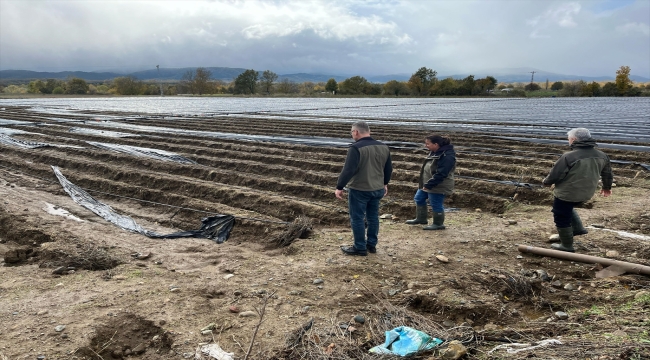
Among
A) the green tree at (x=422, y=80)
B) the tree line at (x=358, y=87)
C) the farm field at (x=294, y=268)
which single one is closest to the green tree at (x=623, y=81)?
the tree line at (x=358, y=87)

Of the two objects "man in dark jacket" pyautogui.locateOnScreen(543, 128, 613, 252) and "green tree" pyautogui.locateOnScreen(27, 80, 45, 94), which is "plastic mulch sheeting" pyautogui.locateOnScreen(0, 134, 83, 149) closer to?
"man in dark jacket" pyautogui.locateOnScreen(543, 128, 613, 252)

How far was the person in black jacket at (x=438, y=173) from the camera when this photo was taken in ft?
18.6

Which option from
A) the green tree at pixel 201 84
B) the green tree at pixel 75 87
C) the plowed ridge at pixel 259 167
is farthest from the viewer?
the green tree at pixel 201 84

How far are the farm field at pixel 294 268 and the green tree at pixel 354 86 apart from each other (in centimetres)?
6246

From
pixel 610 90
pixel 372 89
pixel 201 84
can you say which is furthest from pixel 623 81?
pixel 201 84

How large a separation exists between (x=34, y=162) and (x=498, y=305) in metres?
12.3

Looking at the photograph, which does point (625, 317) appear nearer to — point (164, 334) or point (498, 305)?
point (498, 305)

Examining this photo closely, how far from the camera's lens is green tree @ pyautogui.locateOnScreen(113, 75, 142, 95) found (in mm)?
74688

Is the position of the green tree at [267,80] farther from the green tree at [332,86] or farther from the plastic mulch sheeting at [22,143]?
the plastic mulch sheeting at [22,143]

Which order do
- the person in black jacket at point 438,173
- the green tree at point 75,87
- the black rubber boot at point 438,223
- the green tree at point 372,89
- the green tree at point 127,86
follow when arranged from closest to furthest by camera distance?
1. the person in black jacket at point 438,173
2. the black rubber boot at point 438,223
3. the green tree at point 372,89
4. the green tree at point 75,87
5. the green tree at point 127,86

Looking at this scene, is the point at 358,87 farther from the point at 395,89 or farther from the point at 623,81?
the point at 623,81

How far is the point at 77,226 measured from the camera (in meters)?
6.62

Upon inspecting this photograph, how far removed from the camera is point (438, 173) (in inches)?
223

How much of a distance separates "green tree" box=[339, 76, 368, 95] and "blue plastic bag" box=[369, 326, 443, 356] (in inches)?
2738
